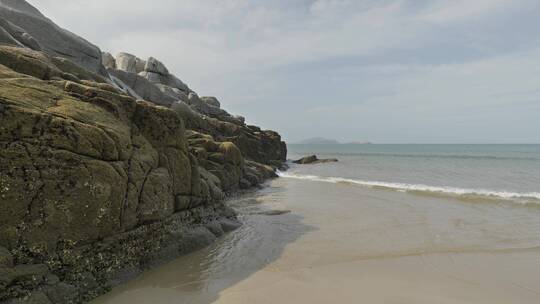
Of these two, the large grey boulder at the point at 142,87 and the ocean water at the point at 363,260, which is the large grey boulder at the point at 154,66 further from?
the ocean water at the point at 363,260

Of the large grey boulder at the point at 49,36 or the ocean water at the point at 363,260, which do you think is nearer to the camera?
the ocean water at the point at 363,260

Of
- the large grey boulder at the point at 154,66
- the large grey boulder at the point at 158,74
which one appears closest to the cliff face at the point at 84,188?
the large grey boulder at the point at 158,74

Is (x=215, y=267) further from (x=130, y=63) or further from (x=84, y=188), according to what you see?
(x=130, y=63)

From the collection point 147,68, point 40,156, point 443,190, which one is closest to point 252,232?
point 40,156

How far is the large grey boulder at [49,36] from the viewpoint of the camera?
19.1 m

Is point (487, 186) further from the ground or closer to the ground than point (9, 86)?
closer to the ground

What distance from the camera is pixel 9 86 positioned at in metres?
7.77

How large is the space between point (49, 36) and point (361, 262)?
21872 mm

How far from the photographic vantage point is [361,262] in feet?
33.2

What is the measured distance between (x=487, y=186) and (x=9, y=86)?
31111 millimetres

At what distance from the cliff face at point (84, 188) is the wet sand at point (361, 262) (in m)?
0.82

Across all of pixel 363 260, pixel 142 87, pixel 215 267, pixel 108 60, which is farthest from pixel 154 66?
pixel 363 260

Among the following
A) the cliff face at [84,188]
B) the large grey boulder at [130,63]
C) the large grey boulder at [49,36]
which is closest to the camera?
the cliff face at [84,188]

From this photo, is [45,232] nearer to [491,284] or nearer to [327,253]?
[327,253]
